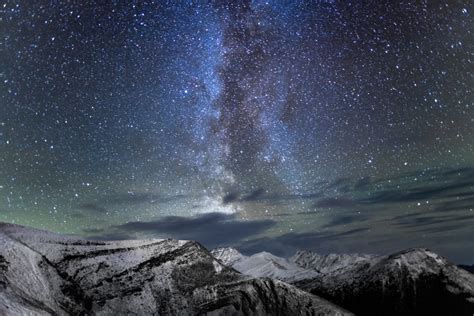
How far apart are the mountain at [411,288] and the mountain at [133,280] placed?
154ft

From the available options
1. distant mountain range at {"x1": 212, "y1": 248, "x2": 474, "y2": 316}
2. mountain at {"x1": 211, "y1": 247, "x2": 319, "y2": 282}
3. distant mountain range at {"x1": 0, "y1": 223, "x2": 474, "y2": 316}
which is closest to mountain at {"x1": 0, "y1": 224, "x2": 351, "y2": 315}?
distant mountain range at {"x1": 0, "y1": 223, "x2": 474, "y2": 316}

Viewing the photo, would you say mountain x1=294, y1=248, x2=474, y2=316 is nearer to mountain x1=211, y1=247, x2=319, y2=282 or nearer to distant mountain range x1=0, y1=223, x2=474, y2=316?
distant mountain range x1=0, y1=223, x2=474, y2=316

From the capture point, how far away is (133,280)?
60531 millimetres

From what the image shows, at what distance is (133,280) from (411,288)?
92860 mm

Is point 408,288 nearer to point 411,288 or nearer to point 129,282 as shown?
point 411,288

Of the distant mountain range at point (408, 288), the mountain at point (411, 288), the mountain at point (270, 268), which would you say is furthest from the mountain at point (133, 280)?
Answer: the mountain at point (270, 268)

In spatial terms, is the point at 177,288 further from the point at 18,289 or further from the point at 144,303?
the point at 18,289

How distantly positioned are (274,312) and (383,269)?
68219mm

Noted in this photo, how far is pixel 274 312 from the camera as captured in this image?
239ft

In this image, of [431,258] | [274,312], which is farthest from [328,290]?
[274,312]

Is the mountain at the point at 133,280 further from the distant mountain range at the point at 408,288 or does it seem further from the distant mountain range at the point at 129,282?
the distant mountain range at the point at 408,288

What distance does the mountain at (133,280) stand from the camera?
42.7m

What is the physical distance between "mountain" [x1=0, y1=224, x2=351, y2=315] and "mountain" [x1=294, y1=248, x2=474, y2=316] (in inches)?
1853

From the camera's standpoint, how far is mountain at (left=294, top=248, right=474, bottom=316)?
118 meters
